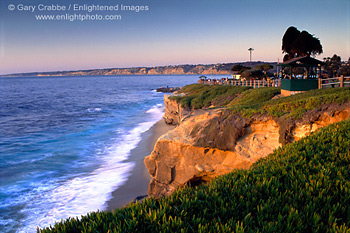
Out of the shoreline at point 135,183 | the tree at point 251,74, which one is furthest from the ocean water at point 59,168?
the tree at point 251,74

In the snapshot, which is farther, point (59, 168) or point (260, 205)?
point (59, 168)

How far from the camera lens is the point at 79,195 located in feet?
47.2

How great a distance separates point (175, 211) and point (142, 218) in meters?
0.52

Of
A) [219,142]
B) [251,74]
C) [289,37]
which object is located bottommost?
[219,142]

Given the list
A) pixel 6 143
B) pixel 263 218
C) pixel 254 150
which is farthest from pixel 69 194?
pixel 6 143

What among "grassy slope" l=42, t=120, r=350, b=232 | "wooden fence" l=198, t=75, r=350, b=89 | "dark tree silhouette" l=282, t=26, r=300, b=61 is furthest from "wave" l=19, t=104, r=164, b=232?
"dark tree silhouette" l=282, t=26, r=300, b=61

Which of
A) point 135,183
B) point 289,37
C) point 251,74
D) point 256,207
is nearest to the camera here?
point 256,207

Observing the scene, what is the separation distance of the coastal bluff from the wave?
11.4 ft

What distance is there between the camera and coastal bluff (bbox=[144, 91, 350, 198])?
9812 mm

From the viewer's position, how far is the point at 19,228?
1137 cm

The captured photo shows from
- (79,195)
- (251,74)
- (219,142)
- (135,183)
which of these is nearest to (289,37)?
(251,74)

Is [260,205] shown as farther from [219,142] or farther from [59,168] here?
[59,168]

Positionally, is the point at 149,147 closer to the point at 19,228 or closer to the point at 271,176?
the point at 19,228

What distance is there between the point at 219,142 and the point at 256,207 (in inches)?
286
